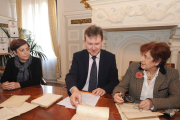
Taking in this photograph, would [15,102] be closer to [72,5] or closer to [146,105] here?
[146,105]

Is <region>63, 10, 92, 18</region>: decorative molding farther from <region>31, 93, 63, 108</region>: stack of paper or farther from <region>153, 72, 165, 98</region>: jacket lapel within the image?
<region>31, 93, 63, 108</region>: stack of paper

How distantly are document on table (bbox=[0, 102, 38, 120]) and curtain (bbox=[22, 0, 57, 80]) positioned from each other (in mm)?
3898

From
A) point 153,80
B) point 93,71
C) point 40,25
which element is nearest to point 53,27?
point 40,25

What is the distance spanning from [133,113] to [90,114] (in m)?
0.37

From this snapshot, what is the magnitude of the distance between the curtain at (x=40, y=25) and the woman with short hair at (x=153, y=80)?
393cm

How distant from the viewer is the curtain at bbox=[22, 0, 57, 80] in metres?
4.76

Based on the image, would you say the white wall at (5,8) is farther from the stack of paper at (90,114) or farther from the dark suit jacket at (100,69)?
the stack of paper at (90,114)

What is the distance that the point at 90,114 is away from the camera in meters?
0.97

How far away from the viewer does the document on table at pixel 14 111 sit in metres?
0.98

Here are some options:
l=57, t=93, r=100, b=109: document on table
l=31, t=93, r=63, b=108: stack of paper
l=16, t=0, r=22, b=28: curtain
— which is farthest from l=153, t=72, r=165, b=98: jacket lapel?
l=16, t=0, r=22, b=28: curtain

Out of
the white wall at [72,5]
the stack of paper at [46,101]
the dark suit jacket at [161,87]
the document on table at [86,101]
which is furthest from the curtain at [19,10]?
the dark suit jacket at [161,87]

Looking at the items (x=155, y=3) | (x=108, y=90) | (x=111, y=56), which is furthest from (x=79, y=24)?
(x=108, y=90)

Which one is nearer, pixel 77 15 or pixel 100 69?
pixel 100 69

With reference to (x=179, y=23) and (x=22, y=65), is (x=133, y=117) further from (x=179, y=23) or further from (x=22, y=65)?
(x=179, y=23)
